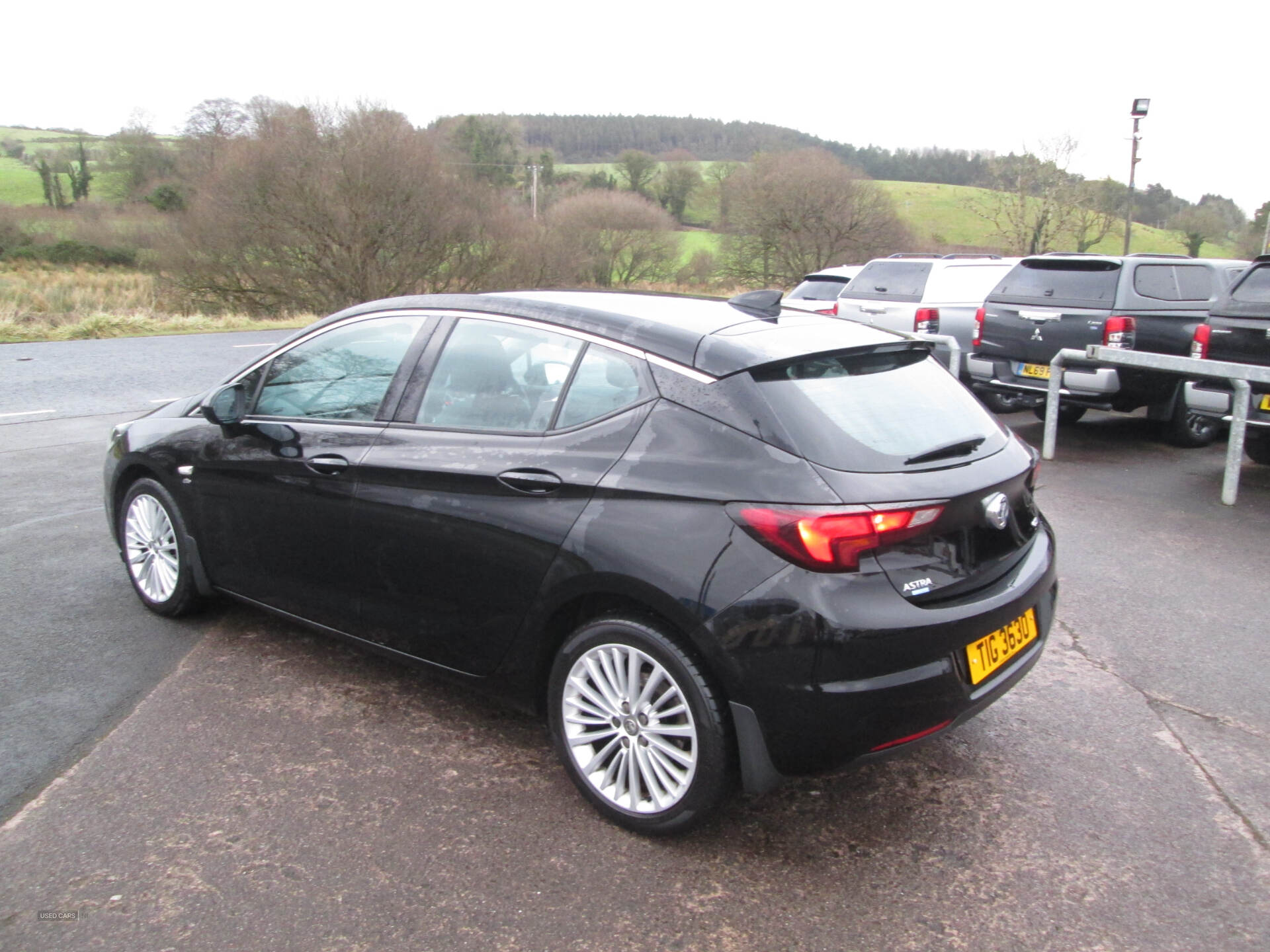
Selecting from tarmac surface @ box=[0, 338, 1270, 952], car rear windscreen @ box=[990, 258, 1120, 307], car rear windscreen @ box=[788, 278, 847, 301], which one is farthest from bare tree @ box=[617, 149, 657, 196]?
tarmac surface @ box=[0, 338, 1270, 952]

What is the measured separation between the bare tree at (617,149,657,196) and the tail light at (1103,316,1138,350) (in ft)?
174

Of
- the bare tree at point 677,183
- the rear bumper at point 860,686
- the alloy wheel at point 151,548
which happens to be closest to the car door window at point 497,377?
the rear bumper at point 860,686

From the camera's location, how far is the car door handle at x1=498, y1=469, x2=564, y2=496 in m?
3.11

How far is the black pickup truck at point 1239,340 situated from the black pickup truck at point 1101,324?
1.25 m

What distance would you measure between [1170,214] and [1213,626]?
159 feet

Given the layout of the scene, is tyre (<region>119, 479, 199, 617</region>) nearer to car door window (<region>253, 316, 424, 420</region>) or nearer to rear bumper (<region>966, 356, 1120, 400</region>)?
car door window (<region>253, 316, 424, 420</region>)

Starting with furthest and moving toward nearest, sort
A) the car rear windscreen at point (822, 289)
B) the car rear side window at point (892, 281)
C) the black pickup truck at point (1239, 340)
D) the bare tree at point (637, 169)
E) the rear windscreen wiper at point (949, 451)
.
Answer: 1. the bare tree at point (637, 169)
2. the car rear windscreen at point (822, 289)
3. the car rear side window at point (892, 281)
4. the black pickup truck at point (1239, 340)
5. the rear windscreen wiper at point (949, 451)

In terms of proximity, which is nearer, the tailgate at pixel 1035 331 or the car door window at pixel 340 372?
the car door window at pixel 340 372

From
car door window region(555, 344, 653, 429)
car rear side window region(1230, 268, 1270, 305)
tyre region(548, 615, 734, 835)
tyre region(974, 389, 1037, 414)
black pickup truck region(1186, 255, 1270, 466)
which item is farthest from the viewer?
tyre region(974, 389, 1037, 414)

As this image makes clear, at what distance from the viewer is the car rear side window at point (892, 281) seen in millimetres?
13023

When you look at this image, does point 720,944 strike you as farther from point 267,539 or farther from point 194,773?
point 267,539

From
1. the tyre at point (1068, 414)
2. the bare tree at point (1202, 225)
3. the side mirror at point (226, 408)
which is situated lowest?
the tyre at point (1068, 414)

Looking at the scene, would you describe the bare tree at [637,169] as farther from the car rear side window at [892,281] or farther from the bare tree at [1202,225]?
the car rear side window at [892,281]

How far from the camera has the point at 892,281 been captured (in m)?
13.4
